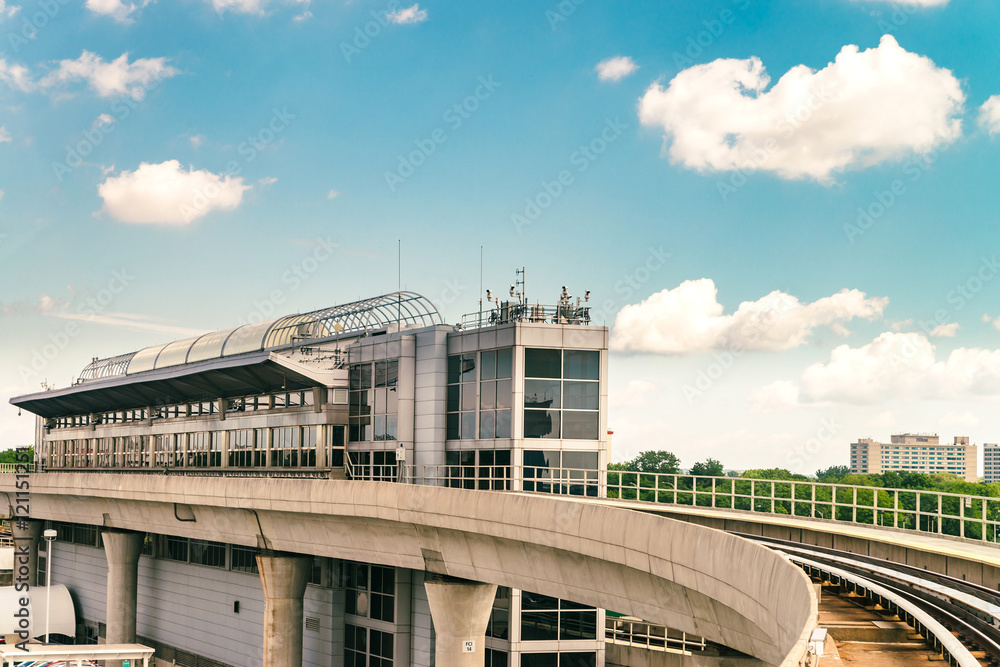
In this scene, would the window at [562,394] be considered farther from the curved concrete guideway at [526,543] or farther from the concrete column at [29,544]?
the concrete column at [29,544]

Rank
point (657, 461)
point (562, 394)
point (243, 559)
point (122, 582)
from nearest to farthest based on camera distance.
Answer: point (562, 394)
point (243, 559)
point (122, 582)
point (657, 461)

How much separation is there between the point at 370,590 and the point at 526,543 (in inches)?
543

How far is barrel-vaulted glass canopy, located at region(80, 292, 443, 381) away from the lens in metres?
44.2

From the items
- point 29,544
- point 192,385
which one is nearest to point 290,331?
point 192,385

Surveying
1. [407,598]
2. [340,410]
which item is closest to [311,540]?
[407,598]

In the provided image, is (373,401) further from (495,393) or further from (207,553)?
(207,553)

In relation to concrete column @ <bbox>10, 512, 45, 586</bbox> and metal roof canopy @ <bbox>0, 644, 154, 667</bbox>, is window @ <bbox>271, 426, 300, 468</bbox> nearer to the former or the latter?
metal roof canopy @ <bbox>0, 644, 154, 667</bbox>

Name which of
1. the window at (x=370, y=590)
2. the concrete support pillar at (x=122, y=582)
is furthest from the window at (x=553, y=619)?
the concrete support pillar at (x=122, y=582)

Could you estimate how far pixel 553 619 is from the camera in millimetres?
35625

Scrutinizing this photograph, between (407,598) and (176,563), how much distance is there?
20239 mm

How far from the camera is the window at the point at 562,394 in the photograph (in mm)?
37594

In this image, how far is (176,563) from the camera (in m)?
52.5

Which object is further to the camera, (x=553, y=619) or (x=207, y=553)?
(x=207, y=553)

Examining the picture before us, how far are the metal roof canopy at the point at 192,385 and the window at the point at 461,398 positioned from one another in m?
6.78
